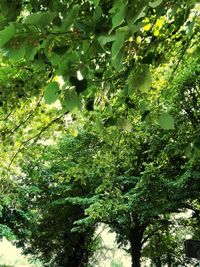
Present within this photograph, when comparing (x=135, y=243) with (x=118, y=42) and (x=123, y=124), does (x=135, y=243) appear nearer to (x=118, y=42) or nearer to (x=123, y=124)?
(x=123, y=124)

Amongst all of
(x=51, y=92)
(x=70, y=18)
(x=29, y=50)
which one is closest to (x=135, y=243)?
(x=51, y=92)

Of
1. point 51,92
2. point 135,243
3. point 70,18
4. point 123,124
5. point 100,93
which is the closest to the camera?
point 70,18

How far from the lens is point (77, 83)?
2.01 meters

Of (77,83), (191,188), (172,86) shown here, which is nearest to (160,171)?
(191,188)

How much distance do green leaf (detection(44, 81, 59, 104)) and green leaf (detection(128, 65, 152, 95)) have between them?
17.3 inches

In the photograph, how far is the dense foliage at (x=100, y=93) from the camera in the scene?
1827mm

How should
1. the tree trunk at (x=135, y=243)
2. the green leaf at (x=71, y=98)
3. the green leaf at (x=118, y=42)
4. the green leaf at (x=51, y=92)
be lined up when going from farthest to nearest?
the tree trunk at (x=135, y=243) → the green leaf at (x=71, y=98) → the green leaf at (x=51, y=92) → the green leaf at (x=118, y=42)

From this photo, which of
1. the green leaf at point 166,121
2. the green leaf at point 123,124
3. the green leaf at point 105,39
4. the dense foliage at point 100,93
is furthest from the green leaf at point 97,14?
the green leaf at point 123,124

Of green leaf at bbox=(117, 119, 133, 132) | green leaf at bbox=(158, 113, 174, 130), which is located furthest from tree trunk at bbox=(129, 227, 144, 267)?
green leaf at bbox=(158, 113, 174, 130)

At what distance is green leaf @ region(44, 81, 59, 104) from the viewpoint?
6.51 ft

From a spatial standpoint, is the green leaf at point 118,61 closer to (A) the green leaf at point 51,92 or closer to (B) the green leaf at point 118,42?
(B) the green leaf at point 118,42

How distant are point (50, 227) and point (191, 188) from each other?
Result: 15428 mm

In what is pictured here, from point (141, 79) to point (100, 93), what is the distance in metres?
0.87

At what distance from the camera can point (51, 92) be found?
Answer: 6.54 feet
